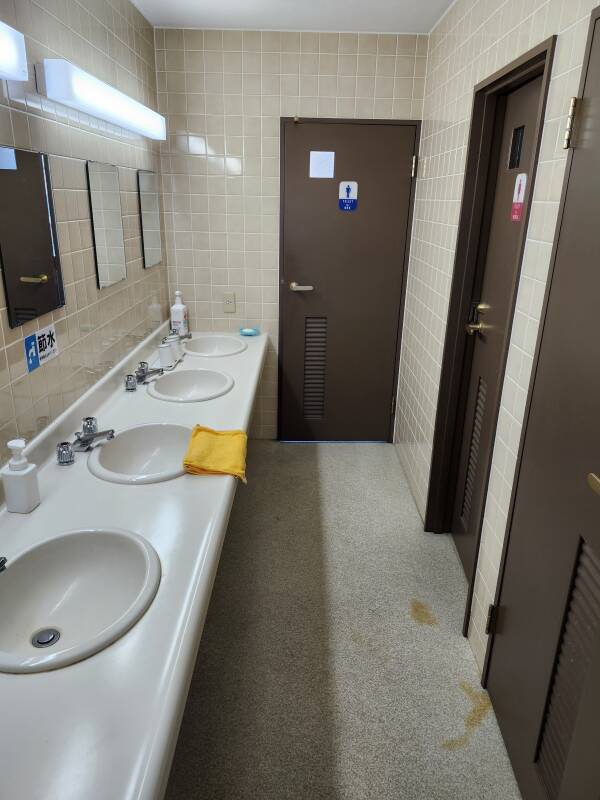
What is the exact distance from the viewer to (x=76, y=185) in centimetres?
189

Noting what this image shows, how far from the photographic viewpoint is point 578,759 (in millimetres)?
1188

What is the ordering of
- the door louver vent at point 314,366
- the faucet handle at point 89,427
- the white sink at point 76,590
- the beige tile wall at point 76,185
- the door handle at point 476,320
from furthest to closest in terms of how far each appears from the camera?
the door louver vent at point 314,366 → the door handle at point 476,320 → the faucet handle at point 89,427 → the beige tile wall at point 76,185 → the white sink at point 76,590

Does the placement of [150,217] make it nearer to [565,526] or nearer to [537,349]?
[537,349]

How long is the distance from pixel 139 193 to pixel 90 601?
206cm

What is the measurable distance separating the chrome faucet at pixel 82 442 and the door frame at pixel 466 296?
1.28 meters

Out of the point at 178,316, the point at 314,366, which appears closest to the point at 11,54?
the point at 178,316

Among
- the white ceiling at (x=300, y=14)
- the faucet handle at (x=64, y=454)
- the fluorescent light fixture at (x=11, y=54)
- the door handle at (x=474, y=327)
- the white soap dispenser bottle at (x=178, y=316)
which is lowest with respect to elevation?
the faucet handle at (x=64, y=454)

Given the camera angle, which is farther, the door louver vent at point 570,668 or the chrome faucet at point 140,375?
the chrome faucet at point 140,375

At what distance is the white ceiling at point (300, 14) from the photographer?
2484mm

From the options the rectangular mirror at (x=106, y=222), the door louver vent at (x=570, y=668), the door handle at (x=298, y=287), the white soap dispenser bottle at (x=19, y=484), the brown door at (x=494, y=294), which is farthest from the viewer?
the door handle at (x=298, y=287)

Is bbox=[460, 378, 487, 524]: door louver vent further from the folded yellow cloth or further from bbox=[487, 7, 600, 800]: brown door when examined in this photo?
the folded yellow cloth

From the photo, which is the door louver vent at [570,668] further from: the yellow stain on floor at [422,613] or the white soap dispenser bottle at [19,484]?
the white soap dispenser bottle at [19,484]

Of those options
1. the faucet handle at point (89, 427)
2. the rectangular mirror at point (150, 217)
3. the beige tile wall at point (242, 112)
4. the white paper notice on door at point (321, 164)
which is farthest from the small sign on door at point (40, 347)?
the white paper notice on door at point (321, 164)

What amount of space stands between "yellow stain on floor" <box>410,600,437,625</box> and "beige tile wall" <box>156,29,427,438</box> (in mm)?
1988
